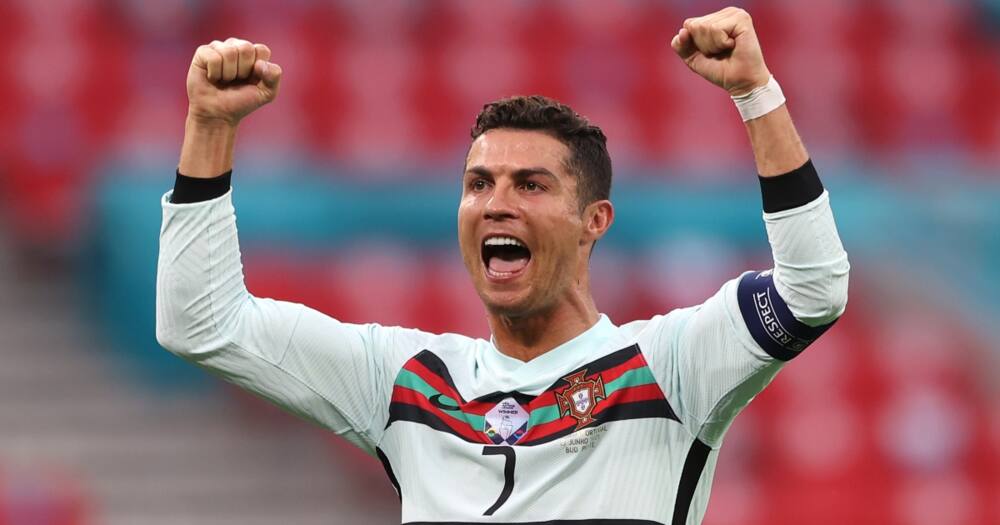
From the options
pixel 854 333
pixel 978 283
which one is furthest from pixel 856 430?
pixel 978 283

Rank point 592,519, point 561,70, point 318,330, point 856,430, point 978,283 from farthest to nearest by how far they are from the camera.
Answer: point 561,70
point 978,283
point 856,430
point 318,330
point 592,519

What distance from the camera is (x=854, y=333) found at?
25.2 ft

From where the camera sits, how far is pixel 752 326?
2.76 metres

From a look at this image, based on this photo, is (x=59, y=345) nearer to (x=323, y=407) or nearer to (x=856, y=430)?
(x=856, y=430)

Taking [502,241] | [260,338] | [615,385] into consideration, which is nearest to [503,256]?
[502,241]

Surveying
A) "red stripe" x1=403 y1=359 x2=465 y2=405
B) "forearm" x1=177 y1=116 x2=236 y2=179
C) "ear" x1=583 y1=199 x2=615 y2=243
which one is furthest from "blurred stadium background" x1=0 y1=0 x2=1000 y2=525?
"forearm" x1=177 y1=116 x2=236 y2=179

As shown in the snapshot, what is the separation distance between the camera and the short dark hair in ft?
10.3

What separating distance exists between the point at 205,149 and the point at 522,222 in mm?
646

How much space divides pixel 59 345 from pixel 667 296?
319cm

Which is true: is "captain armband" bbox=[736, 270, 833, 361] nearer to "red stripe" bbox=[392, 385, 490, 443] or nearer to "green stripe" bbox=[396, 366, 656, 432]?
"green stripe" bbox=[396, 366, 656, 432]

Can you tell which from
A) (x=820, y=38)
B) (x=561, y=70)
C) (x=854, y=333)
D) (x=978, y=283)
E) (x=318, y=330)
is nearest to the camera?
(x=318, y=330)

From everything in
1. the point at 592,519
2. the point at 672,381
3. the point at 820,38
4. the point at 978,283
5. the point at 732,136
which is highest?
the point at 820,38

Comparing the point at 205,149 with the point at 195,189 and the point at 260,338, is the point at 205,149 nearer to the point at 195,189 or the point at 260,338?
the point at 195,189

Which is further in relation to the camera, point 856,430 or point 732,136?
point 732,136
